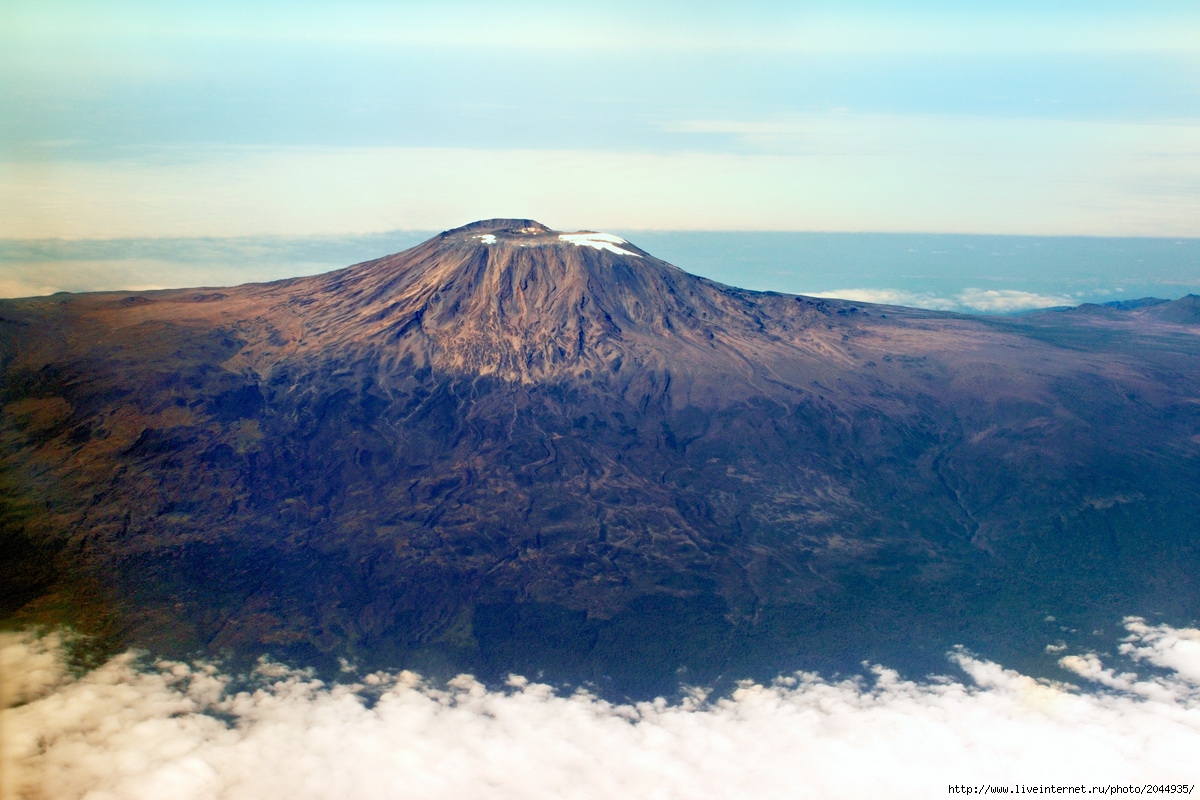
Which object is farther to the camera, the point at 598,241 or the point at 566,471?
the point at 598,241

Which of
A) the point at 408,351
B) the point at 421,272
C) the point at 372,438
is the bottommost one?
the point at 372,438

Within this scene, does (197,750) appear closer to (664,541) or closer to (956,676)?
(664,541)

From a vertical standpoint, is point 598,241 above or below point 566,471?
above

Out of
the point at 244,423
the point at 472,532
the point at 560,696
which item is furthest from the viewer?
the point at 244,423

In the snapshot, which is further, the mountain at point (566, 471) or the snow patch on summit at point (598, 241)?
the snow patch on summit at point (598, 241)

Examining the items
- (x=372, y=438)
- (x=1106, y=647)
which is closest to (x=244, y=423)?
(x=372, y=438)
